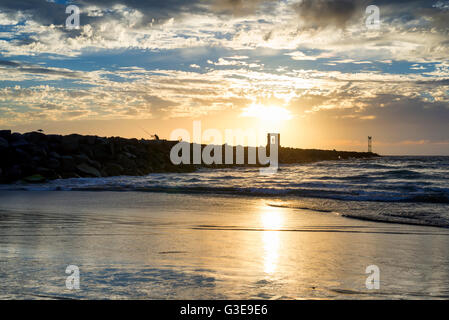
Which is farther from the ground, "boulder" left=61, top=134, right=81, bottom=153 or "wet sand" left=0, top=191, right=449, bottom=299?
"boulder" left=61, top=134, right=81, bottom=153

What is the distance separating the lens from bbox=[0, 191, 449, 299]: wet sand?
3.19 metres

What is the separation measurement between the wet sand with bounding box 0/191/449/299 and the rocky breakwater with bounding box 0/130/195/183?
11.1 meters

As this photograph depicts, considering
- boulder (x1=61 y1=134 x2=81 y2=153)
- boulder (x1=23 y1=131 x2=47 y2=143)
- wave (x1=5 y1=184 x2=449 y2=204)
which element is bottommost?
wave (x1=5 y1=184 x2=449 y2=204)

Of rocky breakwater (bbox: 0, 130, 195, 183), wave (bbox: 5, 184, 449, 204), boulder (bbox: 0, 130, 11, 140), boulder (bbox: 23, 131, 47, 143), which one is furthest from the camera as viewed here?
boulder (bbox: 23, 131, 47, 143)

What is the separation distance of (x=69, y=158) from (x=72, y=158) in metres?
0.23

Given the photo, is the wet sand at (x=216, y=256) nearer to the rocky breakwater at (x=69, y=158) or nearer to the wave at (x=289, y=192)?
the wave at (x=289, y=192)

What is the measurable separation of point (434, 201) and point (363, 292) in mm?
9772

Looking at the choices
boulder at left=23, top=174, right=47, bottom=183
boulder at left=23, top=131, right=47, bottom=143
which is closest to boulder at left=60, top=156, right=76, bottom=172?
boulder at left=23, top=174, right=47, bottom=183

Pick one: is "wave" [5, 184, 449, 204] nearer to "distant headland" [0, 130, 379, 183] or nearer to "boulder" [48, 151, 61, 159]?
"distant headland" [0, 130, 379, 183]

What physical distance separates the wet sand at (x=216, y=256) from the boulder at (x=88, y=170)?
1263cm

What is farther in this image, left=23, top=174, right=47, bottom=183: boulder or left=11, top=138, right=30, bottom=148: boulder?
left=11, top=138, right=30, bottom=148: boulder

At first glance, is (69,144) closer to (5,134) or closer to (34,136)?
(34,136)
